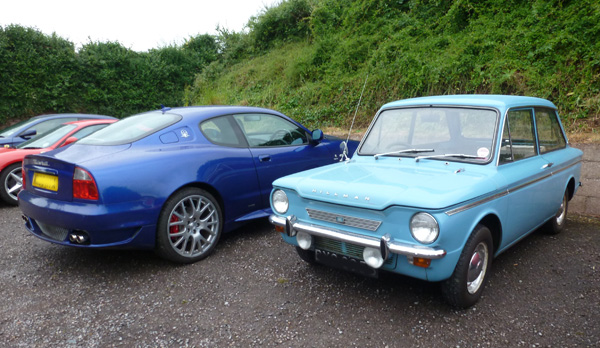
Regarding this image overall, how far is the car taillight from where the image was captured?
3537 mm

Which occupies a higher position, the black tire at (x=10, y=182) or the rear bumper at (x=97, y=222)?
the rear bumper at (x=97, y=222)

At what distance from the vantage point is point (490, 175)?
3242 mm

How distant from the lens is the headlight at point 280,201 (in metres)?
3.48

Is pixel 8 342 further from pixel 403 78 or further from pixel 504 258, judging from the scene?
pixel 403 78

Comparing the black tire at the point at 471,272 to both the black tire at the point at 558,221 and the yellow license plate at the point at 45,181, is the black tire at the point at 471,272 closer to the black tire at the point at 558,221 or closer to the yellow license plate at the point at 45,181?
the black tire at the point at 558,221

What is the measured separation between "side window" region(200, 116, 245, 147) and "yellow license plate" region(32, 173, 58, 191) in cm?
148

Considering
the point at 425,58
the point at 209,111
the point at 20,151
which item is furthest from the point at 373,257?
the point at 425,58

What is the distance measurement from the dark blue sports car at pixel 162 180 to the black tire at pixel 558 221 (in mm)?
2926

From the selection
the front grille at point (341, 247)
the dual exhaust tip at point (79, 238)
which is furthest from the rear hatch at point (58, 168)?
the front grille at point (341, 247)

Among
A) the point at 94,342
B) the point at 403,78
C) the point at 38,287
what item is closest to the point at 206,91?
the point at 403,78

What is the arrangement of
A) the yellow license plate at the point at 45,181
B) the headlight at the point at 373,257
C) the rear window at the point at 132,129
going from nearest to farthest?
1. the headlight at the point at 373,257
2. the yellow license plate at the point at 45,181
3. the rear window at the point at 132,129

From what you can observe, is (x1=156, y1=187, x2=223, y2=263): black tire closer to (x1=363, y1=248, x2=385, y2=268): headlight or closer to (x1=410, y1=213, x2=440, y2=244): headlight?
(x1=363, y1=248, x2=385, y2=268): headlight

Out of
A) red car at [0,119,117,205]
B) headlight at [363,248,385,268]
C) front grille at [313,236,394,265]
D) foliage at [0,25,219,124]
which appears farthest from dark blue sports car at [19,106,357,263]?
foliage at [0,25,219,124]

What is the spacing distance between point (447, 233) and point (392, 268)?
47 centimetres
